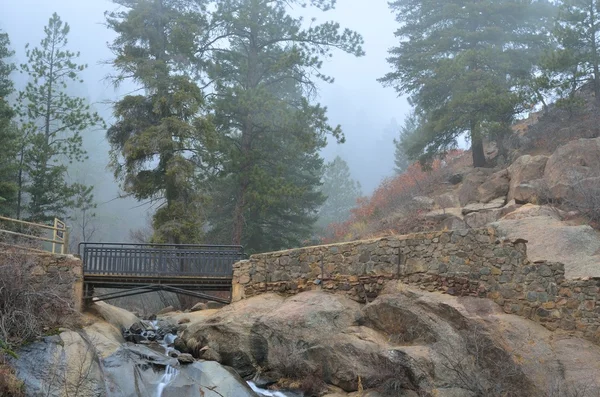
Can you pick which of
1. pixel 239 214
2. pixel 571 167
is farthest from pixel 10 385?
pixel 571 167

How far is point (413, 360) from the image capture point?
1081cm

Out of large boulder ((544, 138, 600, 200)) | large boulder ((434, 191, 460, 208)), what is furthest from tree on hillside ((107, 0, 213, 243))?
large boulder ((544, 138, 600, 200))

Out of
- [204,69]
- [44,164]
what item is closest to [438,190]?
[204,69]

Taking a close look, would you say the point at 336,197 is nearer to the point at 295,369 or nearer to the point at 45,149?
the point at 45,149

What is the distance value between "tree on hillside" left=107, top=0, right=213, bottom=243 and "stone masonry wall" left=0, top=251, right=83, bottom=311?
17.6ft

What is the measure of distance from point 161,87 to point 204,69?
2872 millimetres

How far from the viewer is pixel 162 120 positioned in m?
21.4

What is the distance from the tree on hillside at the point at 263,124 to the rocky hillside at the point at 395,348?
991 centimetres

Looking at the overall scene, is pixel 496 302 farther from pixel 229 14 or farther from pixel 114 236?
pixel 114 236

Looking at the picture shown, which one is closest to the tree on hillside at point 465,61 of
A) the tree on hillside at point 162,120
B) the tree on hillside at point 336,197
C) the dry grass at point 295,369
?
the tree on hillside at point 162,120

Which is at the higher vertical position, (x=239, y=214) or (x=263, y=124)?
(x=263, y=124)

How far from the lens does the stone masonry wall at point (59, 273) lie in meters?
13.5

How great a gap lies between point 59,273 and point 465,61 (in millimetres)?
17297

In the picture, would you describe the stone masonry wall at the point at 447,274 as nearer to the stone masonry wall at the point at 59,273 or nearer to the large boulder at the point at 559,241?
the large boulder at the point at 559,241
